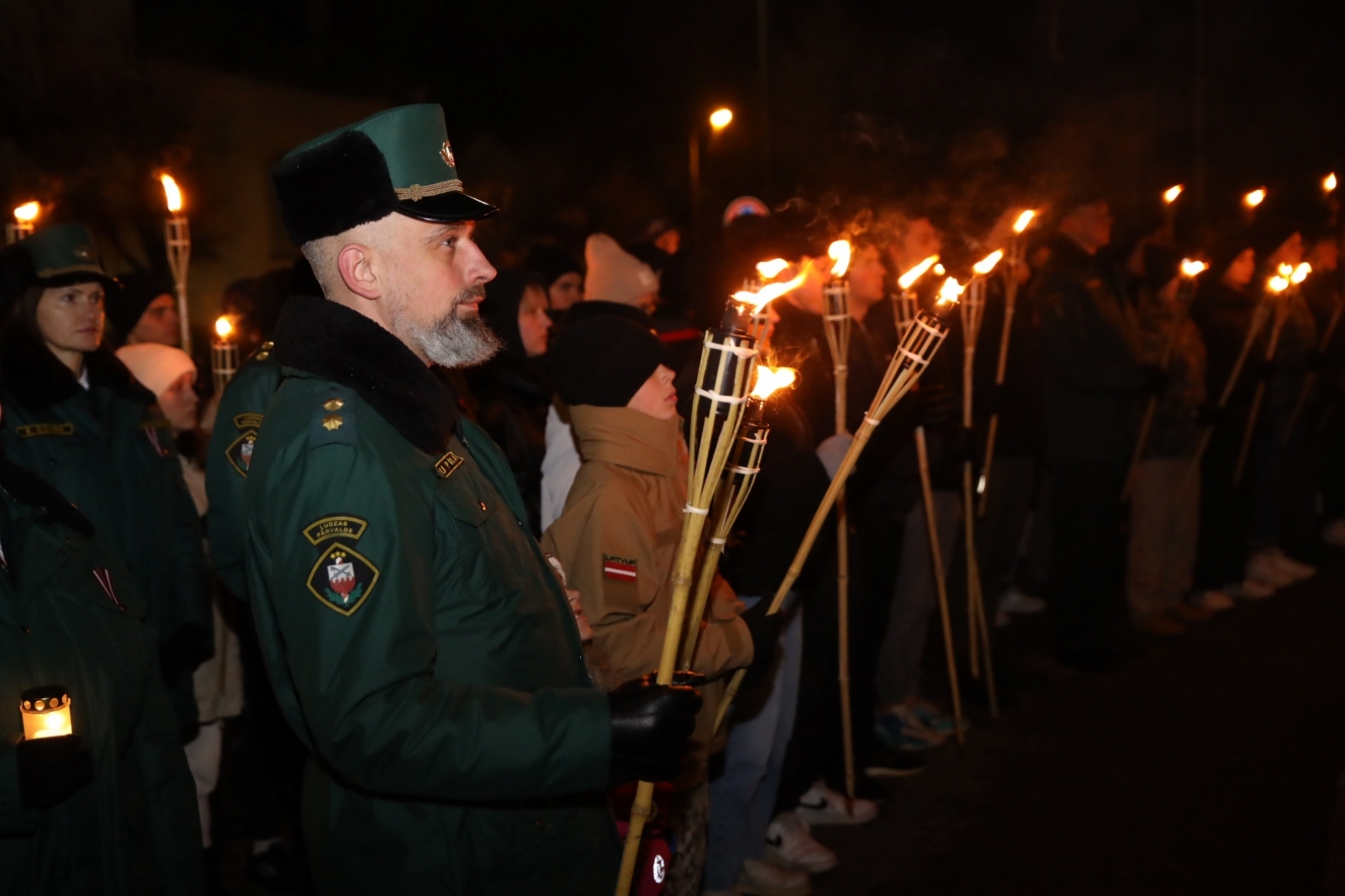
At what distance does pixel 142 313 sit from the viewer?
4984 millimetres

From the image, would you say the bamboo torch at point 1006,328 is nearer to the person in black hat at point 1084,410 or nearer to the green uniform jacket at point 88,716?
the person in black hat at point 1084,410

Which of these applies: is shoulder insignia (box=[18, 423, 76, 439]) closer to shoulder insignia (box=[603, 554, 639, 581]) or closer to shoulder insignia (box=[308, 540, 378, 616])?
shoulder insignia (box=[603, 554, 639, 581])

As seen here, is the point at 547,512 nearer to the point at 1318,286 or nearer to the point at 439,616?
the point at 439,616

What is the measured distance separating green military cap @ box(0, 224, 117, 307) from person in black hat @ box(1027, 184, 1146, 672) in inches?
181

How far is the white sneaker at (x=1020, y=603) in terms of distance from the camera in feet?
25.2

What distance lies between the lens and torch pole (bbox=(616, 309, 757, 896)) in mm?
2086

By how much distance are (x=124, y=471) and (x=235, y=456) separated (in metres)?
0.48

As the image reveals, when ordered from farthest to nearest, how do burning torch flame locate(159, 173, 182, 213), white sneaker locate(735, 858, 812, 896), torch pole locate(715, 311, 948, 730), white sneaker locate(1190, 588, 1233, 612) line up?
white sneaker locate(1190, 588, 1233, 612) < burning torch flame locate(159, 173, 182, 213) < white sneaker locate(735, 858, 812, 896) < torch pole locate(715, 311, 948, 730)

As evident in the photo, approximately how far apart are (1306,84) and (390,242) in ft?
54.7

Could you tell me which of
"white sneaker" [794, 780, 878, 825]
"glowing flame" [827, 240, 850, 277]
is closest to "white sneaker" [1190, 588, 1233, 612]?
"white sneaker" [794, 780, 878, 825]

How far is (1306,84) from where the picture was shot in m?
15.6

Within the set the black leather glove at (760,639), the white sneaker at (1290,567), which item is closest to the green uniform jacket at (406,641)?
the black leather glove at (760,639)

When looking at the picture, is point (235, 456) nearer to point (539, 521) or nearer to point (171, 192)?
point (539, 521)

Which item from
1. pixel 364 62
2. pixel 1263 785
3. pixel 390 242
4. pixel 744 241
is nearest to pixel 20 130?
pixel 364 62
